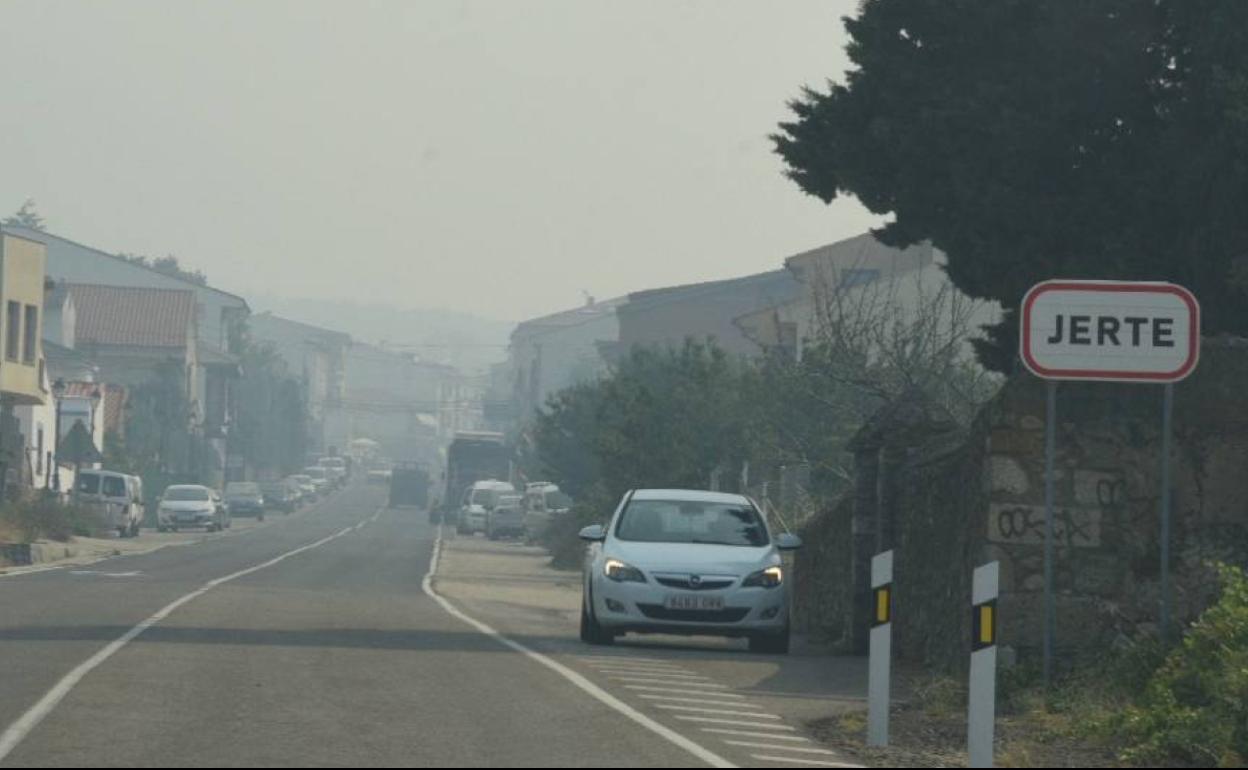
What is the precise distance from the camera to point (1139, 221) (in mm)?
22750

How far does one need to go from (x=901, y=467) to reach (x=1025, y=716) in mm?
7217

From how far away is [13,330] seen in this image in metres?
64.9

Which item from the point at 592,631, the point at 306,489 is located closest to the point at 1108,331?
the point at 592,631

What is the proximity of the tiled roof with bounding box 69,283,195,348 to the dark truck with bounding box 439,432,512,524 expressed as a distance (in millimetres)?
25299

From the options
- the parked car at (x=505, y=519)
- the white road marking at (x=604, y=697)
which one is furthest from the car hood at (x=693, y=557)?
the parked car at (x=505, y=519)

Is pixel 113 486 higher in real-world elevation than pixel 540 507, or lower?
higher

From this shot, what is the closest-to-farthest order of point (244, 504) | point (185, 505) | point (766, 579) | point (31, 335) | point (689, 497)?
point (766, 579) → point (689, 497) → point (31, 335) → point (185, 505) → point (244, 504)

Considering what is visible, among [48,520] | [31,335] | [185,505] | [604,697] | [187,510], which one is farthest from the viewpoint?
[185,505]

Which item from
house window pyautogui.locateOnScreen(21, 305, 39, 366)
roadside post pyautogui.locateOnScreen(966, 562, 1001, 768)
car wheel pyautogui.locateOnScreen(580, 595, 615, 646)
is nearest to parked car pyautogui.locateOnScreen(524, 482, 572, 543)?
house window pyautogui.locateOnScreen(21, 305, 39, 366)

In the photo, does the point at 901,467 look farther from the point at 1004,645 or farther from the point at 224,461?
the point at 224,461

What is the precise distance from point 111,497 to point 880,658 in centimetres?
5771

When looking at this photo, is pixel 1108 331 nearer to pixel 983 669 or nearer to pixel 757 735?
pixel 757 735

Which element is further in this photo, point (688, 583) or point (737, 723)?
point (688, 583)

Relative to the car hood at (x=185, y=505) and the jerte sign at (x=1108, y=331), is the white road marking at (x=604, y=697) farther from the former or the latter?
the car hood at (x=185, y=505)
